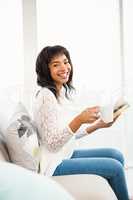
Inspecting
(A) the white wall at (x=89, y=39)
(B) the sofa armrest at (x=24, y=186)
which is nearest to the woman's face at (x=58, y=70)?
(A) the white wall at (x=89, y=39)

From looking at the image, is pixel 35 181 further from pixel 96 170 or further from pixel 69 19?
pixel 69 19

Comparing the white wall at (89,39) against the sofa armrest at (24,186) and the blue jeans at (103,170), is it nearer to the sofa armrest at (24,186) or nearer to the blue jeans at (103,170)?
the blue jeans at (103,170)

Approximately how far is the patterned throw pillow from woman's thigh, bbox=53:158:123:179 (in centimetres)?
16

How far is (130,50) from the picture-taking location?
10.6 feet

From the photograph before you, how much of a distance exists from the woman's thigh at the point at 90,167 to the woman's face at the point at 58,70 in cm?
45

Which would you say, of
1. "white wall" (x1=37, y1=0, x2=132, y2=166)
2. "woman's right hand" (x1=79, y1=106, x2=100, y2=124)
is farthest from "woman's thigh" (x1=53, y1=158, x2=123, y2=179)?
"white wall" (x1=37, y1=0, x2=132, y2=166)

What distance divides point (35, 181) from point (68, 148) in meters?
1.38

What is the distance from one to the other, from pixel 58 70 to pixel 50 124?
0.38 m

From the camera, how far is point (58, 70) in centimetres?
199

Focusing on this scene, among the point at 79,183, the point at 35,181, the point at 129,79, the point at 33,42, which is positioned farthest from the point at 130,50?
the point at 35,181

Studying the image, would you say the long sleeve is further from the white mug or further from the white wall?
the white wall

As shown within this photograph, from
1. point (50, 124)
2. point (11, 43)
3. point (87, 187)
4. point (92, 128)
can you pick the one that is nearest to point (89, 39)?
point (11, 43)

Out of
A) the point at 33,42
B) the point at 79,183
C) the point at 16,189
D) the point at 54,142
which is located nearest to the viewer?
the point at 16,189

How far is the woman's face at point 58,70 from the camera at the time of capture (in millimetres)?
1987
